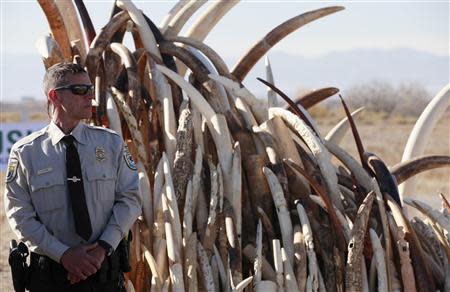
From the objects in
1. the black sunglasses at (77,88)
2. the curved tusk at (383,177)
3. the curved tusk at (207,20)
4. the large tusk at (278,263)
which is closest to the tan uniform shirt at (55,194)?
the black sunglasses at (77,88)

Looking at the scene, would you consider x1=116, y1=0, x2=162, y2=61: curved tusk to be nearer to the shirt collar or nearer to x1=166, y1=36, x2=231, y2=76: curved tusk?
x1=166, y1=36, x2=231, y2=76: curved tusk

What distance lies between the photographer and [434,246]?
5.98 m

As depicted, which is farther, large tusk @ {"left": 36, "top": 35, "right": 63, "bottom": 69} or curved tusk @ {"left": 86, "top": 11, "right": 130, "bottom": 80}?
curved tusk @ {"left": 86, "top": 11, "right": 130, "bottom": 80}

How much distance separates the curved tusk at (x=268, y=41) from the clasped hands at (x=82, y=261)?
2.19m

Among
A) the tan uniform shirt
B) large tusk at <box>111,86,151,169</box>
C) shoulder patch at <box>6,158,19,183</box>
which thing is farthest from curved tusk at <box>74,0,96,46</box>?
shoulder patch at <box>6,158,19,183</box>

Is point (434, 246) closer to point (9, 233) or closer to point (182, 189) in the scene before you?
point (182, 189)

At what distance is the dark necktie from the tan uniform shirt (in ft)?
0.07

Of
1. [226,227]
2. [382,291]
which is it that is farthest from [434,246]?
[226,227]

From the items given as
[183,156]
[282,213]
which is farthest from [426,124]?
[183,156]

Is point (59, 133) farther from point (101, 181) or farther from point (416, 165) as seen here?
point (416, 165)

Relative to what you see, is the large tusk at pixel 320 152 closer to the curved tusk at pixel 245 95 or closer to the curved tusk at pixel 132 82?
the curved tusk at pixel 245 95

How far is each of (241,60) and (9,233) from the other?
18.2 ft

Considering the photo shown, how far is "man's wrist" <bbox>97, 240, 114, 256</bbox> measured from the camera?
180 inches

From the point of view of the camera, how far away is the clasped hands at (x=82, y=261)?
4508 mm
